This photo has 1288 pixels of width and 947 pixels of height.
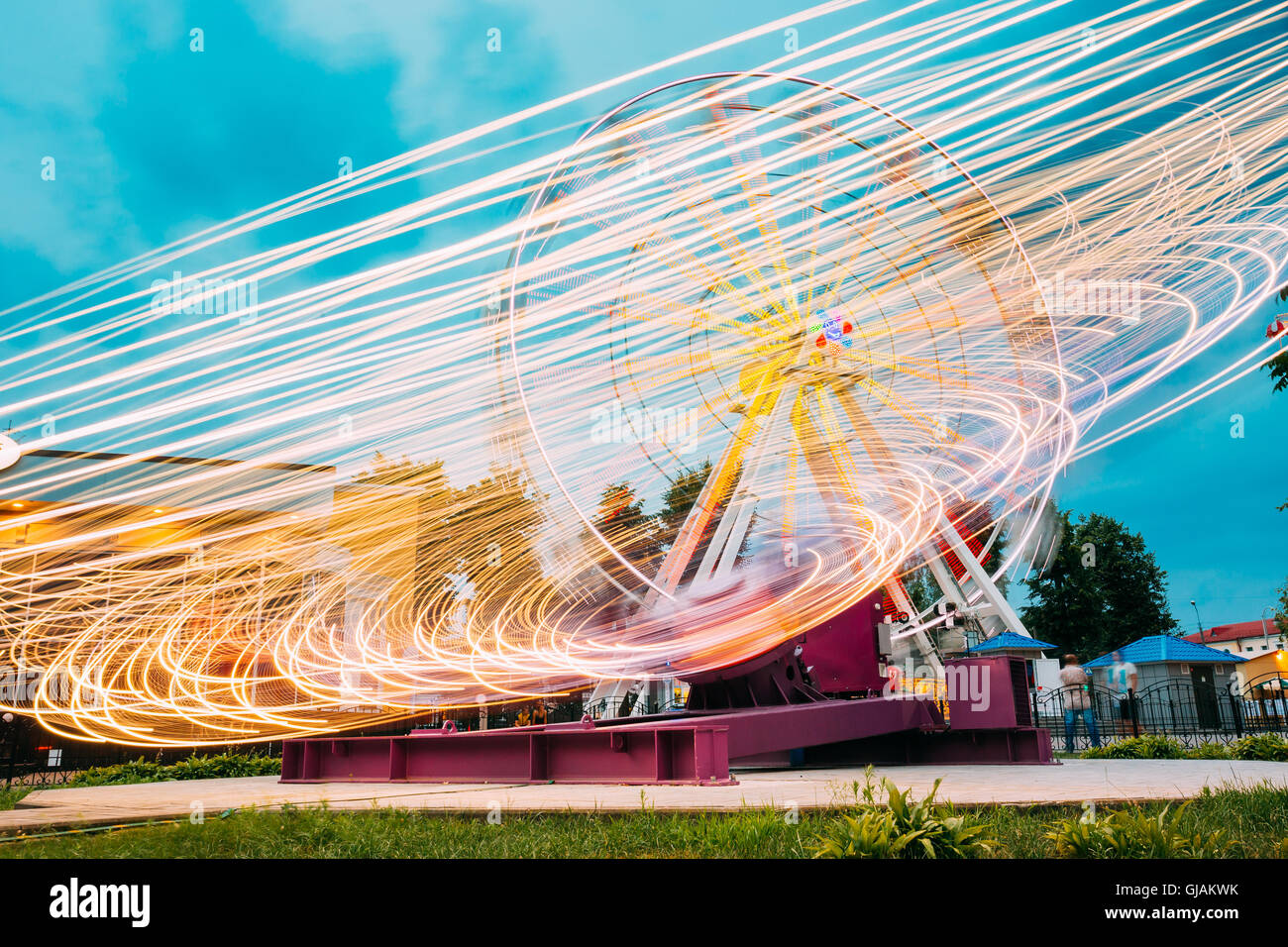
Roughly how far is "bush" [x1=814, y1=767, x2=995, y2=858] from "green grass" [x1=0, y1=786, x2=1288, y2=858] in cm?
17

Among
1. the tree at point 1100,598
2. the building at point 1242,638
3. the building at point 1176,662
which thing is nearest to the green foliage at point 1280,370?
the building at point 1176,662

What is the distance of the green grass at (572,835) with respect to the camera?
566 centimetres

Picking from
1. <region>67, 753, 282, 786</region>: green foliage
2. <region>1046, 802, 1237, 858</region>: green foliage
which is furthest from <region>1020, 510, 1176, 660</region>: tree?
<region>1046, 802, 1237, 858</region>: green foliage

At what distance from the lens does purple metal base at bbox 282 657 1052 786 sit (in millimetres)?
9727

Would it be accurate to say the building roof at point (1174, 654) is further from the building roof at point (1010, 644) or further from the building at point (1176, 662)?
the building roof at point (1010, 644)

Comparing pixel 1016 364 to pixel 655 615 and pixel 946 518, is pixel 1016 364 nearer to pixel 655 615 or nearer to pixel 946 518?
pixel 655 615

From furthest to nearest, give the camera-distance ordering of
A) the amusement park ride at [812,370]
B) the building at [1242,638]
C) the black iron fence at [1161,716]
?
the building at [1242,638] → the black iron fence at [1161,716] → the amusement park ride at [812,370]

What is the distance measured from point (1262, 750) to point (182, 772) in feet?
64.0

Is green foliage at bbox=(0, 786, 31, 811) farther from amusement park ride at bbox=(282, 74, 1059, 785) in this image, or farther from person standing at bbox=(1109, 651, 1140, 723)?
person standing at bbox=(1109, 651, 1140, 723)

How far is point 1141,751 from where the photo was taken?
53.2 ft

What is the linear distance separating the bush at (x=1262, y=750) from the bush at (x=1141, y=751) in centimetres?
122

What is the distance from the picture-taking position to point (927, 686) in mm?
33781

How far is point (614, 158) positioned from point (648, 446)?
15.1 feet
